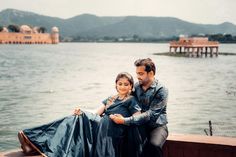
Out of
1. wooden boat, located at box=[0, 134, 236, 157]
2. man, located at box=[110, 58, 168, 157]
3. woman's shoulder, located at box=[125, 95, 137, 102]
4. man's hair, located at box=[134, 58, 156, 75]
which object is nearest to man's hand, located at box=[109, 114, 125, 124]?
man, located at box=[110, 58, 168, 157]

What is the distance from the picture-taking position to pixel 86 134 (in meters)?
4.27

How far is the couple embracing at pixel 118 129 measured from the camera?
4.17 metres

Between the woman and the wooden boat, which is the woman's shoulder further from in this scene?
the wooden boat

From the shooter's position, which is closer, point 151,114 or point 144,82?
point 151,114

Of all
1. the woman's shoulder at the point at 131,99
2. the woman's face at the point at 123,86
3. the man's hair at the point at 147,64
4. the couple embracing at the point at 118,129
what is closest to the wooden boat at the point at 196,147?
the couple embracing at the point at 118,129

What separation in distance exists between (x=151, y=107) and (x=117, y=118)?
0.44m

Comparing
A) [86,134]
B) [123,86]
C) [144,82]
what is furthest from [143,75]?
[86,134]

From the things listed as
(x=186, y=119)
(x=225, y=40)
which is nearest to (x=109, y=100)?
(x=186, y=119)

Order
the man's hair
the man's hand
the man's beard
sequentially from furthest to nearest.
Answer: the man's beard < the man's hair < the man's hand

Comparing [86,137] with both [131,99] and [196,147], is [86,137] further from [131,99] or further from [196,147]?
[196,147]

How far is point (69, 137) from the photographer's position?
4.17m

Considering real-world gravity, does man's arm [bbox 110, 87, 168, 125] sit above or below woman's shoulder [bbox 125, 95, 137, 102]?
below

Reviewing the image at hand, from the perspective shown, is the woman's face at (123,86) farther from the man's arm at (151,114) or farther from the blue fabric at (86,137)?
the man's arm at (151,114)

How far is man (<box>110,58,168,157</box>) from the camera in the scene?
4191 millimetres
